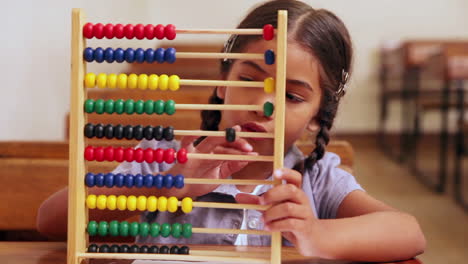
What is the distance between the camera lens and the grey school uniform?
112 cm

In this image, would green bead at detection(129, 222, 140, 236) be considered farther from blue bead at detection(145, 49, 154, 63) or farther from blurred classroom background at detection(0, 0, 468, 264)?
blurred classroom background at detection(0, 0, 468, 264)

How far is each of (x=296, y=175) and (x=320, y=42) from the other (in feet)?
1.39

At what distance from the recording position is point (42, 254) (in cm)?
93

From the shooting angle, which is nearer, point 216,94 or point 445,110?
point 216,94

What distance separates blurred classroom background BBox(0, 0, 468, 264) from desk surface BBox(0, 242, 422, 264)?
0.42 m

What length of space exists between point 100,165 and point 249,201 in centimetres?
53

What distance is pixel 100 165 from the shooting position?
1.34 meters

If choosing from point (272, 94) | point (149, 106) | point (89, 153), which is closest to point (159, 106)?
point (149, 106)

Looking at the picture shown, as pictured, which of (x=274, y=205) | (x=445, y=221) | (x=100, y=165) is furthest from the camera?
(x=445, y=221)

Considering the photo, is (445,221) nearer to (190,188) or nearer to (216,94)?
(216,94)

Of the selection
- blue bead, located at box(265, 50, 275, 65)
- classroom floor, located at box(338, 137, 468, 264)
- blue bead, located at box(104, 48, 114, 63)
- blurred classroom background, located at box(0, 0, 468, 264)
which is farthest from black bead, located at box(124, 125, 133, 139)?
classroom floor, located at box(338, 137, 468, 264)

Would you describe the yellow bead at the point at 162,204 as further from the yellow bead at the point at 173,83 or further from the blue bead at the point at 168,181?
the yellow bead at the point at 173,83

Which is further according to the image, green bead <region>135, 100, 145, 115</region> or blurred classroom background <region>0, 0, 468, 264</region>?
blurred classroom background <region>0, 0, 468, 264</region>

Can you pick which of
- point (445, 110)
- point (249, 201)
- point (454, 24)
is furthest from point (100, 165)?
point (454, 24)
